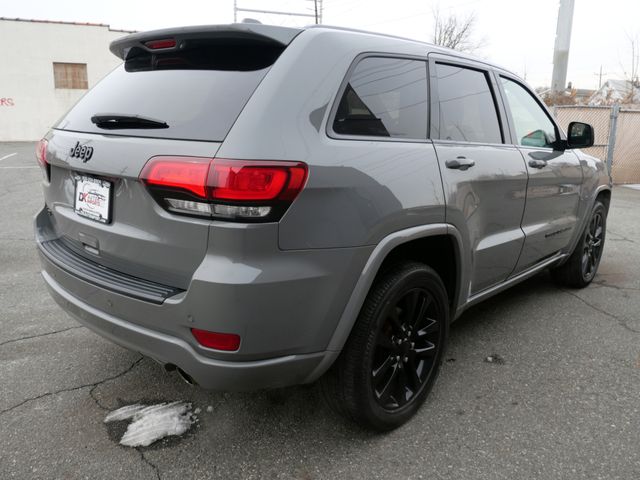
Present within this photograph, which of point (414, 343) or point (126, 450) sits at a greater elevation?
point (414, 343)

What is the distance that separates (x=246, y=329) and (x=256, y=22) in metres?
1.21

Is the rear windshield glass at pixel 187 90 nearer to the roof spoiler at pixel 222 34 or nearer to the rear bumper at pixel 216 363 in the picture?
the roof spoiler at pixel 222 34

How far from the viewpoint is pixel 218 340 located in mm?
1806

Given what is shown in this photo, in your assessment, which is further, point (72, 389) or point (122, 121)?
point (72, 389)

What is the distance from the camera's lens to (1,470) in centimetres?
210

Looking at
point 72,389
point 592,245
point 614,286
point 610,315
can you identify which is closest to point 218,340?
point 72,389

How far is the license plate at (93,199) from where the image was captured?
2.07m

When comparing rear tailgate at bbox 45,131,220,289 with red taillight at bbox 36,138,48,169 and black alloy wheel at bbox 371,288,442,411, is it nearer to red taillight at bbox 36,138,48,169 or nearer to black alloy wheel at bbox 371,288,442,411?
red taillight at bbox 36,138,48,169

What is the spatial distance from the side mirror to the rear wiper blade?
3.02 meters

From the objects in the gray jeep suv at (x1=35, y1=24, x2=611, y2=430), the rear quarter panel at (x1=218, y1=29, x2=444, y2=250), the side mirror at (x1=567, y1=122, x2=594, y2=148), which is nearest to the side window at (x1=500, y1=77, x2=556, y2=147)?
the side mirror at (x1=567, y1=122, x2=594, y2=148)

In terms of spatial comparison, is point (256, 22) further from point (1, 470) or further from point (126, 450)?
point (1, 470)

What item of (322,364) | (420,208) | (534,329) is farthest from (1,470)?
(534,329)

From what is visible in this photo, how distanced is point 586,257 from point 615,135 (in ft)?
29.4

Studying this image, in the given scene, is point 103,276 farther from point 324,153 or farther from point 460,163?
point 460,163
